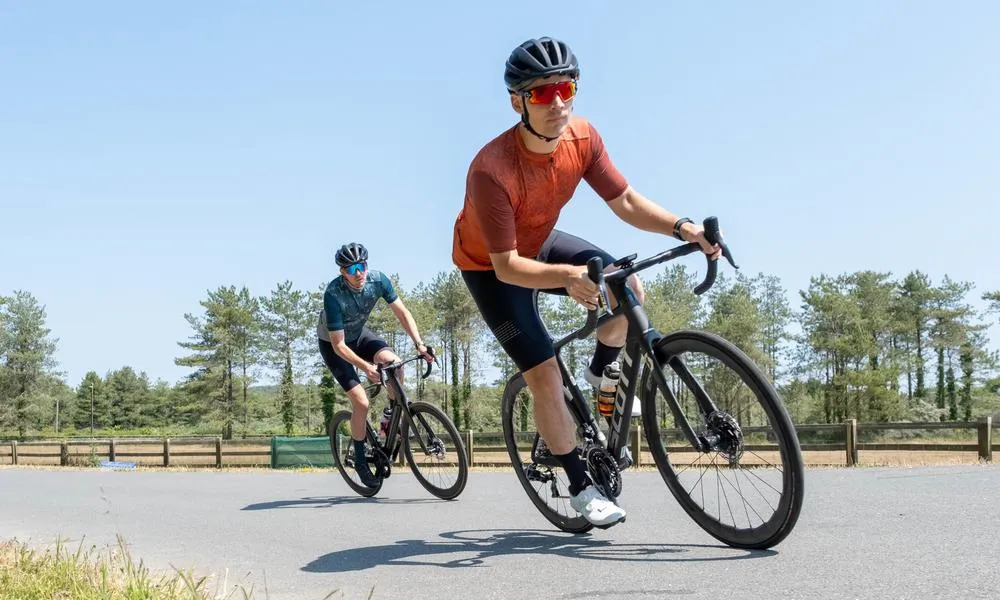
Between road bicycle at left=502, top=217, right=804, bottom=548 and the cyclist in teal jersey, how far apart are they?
3.27m

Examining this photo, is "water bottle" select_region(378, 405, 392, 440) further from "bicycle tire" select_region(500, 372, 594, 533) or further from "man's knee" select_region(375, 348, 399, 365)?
"bicycle tire" select_region(500, 372, 594, 533)

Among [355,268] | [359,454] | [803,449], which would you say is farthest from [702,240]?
[803,449]

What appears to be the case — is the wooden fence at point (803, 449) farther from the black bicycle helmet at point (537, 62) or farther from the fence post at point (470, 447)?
the black bicycle helmet at point (537, 62)

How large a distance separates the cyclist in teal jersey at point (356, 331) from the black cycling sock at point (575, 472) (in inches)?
128

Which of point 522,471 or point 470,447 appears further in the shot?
point 470,447

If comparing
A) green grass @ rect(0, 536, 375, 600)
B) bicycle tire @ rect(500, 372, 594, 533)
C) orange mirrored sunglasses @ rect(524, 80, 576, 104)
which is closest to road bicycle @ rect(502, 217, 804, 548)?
bicycle tire @ rect(500, 372, 594, 533)

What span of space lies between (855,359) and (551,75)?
70052 millimetres

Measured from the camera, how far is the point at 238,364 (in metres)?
70.9

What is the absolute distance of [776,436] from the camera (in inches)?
134

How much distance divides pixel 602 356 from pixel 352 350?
13.0 feet

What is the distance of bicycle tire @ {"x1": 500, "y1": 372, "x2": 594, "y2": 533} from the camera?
15.5 ft

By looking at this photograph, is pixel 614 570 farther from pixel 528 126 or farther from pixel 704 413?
pixel 528 126

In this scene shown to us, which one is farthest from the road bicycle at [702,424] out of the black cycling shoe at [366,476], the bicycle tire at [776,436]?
the black cycling shoe at [366,476]

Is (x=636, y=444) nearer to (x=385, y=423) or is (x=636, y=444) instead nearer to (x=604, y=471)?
(x=385, y=423)
